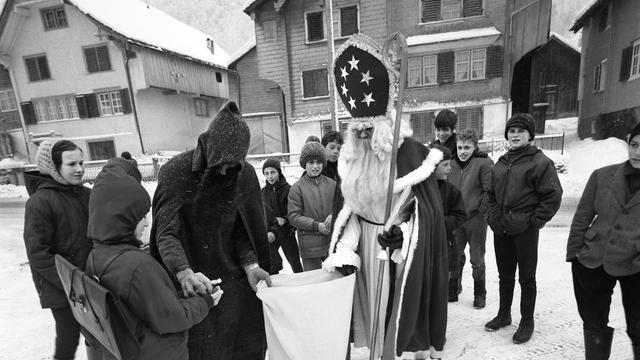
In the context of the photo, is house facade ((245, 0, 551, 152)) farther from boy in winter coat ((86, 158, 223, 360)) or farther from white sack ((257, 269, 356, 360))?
boy in winter coat ((86, 158, 223, 360))

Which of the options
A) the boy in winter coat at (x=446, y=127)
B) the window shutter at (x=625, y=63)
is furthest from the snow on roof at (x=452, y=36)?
the boy in winter coat at (x=446, y=127)

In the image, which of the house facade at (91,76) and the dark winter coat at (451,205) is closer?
the dark winter coat at (451,205)

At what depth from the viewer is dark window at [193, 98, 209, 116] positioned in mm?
24219

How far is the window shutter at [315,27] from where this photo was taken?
673 inches

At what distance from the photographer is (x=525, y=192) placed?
10.1ft

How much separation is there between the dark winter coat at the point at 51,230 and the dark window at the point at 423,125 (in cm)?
1613

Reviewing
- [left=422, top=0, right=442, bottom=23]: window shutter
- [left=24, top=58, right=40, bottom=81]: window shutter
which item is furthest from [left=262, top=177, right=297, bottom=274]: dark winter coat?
[left=24, top=58, right=40, bottom=81]: window shutter

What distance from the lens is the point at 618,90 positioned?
48.2 feet

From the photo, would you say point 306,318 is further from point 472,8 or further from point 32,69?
point 32,69

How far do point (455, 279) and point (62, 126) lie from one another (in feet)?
80.0

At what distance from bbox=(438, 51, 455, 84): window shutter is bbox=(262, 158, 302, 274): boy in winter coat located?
14742mm

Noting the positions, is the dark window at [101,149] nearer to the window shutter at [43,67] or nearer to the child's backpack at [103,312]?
the window shutter at [43,67]

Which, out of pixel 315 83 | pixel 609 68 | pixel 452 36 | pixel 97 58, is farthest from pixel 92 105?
pixel 609 68

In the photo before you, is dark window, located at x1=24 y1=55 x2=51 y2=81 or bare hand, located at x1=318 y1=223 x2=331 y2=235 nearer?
bare hand, located at x1=318 y1=223 x2=331 y2=235
